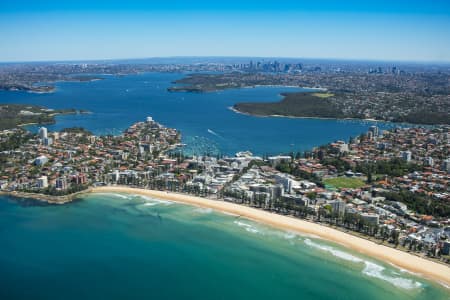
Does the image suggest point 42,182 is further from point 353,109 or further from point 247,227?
point 353,109

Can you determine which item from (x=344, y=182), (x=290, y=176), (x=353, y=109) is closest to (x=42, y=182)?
(x=290, y=176)

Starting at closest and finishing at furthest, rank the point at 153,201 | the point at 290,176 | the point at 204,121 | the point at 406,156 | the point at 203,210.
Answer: the point at 203,210 < the point at 153,201 < the point at 290,176 < the point at 406,156 < the point at 204,121

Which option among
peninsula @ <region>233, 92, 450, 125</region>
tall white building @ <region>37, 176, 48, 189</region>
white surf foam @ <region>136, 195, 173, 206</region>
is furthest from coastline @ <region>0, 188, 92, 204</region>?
peninsula @ <region>233, 92, 450, 125</region>

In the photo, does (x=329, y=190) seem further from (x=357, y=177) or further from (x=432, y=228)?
(x=432, y=228)

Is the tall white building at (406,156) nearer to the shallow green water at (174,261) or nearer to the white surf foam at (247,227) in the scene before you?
the shallow green water at (174,261)

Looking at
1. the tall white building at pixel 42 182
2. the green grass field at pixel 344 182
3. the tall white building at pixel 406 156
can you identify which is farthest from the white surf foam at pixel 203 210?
the tall white building at pixel 406 156
